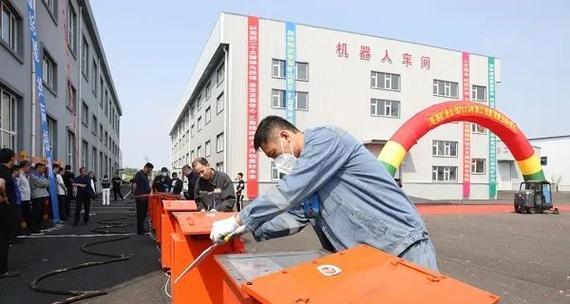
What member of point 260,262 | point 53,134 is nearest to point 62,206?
point 53,134

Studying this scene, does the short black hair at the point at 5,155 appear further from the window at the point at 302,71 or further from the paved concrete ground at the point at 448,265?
the window at the point at 302,71

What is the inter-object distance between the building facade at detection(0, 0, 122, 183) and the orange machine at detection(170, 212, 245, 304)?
9231 mm

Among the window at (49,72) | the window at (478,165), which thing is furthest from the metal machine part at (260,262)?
the window at (478,165)

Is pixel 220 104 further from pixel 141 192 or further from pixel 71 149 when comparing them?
pixel 141 192

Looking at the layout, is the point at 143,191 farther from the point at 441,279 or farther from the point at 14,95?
the point at 441,279

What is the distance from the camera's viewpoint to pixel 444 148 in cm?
3403

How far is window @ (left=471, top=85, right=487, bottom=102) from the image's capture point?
35.0 metres

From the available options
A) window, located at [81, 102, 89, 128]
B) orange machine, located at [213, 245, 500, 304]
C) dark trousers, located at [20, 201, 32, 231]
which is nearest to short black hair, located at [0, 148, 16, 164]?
dark trousers, located at [20, 201, 32, 231]

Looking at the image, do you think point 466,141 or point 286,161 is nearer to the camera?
point 286,161

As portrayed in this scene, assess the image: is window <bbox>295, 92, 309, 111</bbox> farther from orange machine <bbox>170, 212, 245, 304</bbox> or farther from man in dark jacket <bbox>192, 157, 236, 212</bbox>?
orange machine <bbox>170, 212, 245, 304</bbox>

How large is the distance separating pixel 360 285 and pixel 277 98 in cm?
2728

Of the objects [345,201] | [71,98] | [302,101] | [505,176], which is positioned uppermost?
[302,101]

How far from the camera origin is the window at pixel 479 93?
35031mm

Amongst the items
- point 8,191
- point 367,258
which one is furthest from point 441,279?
point 8,191
